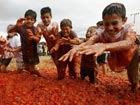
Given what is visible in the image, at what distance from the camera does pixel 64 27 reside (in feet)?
23.8

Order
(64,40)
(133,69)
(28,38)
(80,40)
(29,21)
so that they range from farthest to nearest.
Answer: (29,21) < (28,38) < (80,40) < (64,40) < (133,69)

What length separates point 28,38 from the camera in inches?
313

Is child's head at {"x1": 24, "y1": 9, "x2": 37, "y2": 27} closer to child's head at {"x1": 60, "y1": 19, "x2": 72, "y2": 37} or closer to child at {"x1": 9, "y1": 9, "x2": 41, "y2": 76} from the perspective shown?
child at {"x1": 9, "y1": 9, "x2": 41, "y2": 76}

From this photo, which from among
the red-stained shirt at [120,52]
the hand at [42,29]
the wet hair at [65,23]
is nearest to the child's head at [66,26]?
the wet hair at [65,23]

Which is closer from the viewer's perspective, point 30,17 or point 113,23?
point 113,23

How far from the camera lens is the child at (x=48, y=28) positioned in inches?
297

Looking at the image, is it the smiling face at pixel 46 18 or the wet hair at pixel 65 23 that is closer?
the wet hair at pixel 65 23

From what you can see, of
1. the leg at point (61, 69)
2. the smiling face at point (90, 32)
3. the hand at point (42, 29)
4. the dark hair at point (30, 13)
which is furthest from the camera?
the dark hair at point (30, 13)

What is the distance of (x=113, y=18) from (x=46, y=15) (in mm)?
3131

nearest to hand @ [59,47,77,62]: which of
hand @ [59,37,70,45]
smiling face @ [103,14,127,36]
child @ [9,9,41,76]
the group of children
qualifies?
the group of children

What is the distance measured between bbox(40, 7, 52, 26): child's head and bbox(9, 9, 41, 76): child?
29cm

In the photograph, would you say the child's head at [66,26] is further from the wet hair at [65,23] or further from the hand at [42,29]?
the hand at [42,29]

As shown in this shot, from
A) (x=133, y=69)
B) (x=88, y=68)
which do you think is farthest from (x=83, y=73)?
(x=133, y=69)

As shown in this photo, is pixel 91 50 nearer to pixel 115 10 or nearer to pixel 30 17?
pixel 115 10
